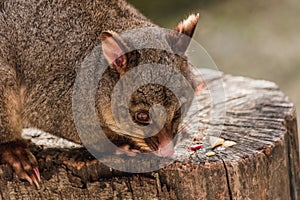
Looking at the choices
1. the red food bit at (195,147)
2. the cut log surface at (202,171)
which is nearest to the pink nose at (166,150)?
the cut log surface at (202,171)

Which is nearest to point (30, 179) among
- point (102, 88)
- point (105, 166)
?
point (105, 166)

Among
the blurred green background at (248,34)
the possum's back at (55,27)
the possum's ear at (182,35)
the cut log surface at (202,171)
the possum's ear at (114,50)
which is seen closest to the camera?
the possum's ear at (114,50)

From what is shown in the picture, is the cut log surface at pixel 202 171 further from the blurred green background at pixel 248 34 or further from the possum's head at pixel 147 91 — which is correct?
the blurred green background at pixel 248 34

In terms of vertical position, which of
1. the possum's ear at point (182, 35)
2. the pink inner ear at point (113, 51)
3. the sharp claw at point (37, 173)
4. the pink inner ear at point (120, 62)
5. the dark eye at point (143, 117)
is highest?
the possum's ear at point (182, 35)

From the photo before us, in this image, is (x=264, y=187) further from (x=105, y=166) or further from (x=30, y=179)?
(x=30, y=179)

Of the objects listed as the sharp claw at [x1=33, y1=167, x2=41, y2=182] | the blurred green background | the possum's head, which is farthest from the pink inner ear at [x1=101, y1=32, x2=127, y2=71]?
the blurred green background

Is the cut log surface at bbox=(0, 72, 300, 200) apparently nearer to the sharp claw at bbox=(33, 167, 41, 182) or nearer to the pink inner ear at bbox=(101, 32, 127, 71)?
the sharp claw at bbox=(33, 167, 41, 182)

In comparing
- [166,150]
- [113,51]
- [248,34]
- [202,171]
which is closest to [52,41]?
[113,51]
